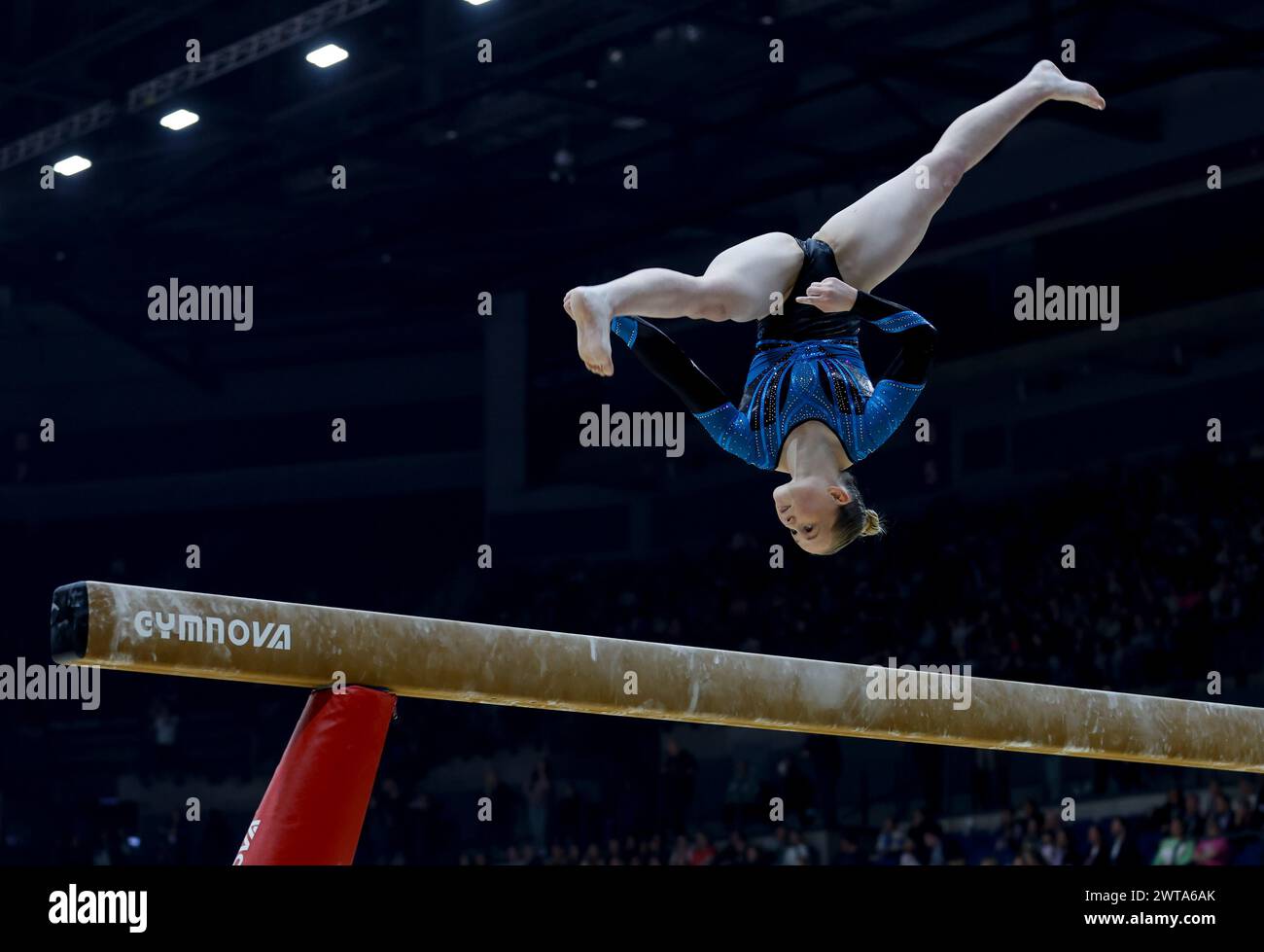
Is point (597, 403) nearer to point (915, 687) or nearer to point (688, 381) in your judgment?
point (688, 381)

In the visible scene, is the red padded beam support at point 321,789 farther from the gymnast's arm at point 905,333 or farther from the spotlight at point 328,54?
the spotlight at point 328,54

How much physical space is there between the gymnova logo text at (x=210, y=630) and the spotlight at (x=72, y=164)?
13890mm

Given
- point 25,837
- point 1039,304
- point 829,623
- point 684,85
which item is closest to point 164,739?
point 25,837

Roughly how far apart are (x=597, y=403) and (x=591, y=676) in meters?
12.6

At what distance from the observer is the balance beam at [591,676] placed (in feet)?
12.5

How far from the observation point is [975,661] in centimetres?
1338

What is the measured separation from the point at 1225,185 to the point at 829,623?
495 centimetres

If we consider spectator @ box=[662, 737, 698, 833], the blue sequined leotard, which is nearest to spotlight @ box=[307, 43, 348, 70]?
spectator @ box=[662, 737, 698, 833]

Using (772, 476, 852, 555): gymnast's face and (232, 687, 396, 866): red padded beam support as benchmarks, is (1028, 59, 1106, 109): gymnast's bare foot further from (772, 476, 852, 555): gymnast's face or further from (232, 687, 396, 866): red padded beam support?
(232, 687, 396, 866): red padded beam support

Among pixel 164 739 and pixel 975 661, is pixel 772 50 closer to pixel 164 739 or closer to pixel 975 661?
pixel 975 661

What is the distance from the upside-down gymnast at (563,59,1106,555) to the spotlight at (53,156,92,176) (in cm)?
1273

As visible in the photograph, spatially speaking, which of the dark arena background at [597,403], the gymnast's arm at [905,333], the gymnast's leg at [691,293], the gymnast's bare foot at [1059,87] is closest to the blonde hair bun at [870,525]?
the gymnast's arm at [905,333]

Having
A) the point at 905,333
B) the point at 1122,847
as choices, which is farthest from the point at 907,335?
the point at 1122,847

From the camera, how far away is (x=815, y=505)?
5.08 metres
